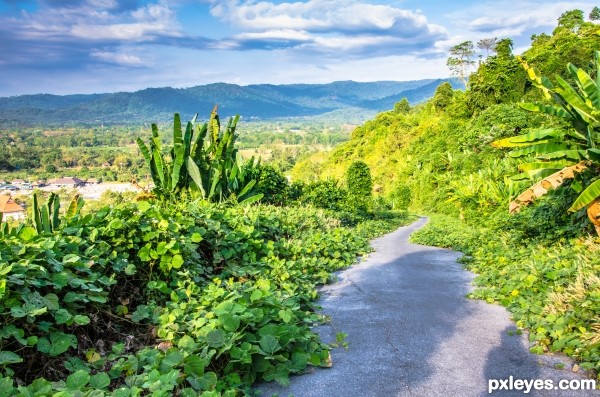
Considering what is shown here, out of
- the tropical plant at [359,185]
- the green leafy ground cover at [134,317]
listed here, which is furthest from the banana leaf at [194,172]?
the tropical plant at [359,185]

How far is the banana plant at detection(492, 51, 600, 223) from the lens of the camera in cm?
645

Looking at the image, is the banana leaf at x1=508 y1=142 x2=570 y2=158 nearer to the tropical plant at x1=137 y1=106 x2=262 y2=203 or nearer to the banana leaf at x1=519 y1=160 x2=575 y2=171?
the banana leaf at x1=519 y1=160 x2=575 y2=171

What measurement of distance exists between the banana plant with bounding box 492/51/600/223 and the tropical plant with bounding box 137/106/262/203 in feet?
20.0

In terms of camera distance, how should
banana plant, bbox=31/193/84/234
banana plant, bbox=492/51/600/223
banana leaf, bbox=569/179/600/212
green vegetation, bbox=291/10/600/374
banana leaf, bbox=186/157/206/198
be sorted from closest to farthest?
green vegetation, bbox=291/10/600/374, banana plant, bbox=31/193/84/234, banana leaf, bbox=569/179/600/212, banana plant, bbox=492/51/600/223, banana leaf, bbox=186/157/206/198

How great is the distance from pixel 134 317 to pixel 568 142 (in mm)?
6562

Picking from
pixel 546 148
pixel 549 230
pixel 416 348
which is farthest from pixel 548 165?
pixel 416 348

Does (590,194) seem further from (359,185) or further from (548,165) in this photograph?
(359,185)

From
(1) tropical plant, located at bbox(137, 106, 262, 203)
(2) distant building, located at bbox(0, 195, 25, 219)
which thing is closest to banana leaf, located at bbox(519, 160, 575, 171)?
(1) tropical plant, located at bbox(137, 106, 262, 203)

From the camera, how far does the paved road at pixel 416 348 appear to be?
132 inches

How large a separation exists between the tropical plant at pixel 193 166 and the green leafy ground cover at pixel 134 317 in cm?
442

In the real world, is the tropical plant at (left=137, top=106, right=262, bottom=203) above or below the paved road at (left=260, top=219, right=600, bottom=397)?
above

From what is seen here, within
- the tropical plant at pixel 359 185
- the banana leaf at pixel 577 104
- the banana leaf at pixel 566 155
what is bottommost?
the tropical plant at pixel 359 185

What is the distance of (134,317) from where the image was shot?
4078mm

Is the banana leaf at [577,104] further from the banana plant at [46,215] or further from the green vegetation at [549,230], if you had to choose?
the banana plant at [46,215]
